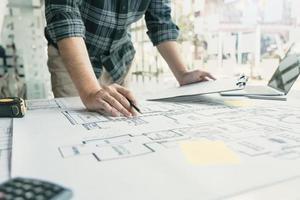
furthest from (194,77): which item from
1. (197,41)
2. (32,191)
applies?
(197,41)

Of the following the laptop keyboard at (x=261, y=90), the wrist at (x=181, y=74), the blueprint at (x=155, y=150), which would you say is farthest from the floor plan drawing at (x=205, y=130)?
the wrist at (x=181, y=74)

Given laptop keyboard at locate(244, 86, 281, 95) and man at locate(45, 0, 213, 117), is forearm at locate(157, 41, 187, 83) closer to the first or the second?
man at locate(45, 0, 213, 117)

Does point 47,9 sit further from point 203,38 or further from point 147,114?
point 203,38

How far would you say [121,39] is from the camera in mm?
1015

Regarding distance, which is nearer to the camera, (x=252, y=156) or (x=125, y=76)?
(x=252, y=156)

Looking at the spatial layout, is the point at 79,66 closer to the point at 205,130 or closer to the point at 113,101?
the point at 113,101

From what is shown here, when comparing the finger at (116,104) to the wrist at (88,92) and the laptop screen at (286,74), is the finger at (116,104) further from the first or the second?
the laptop screen at (286,74)

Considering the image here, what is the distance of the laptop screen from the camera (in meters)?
0.78

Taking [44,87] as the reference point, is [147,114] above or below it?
above

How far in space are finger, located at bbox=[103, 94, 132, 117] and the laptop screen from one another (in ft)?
1.47

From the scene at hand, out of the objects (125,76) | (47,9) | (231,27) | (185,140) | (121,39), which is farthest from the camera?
(231,27)

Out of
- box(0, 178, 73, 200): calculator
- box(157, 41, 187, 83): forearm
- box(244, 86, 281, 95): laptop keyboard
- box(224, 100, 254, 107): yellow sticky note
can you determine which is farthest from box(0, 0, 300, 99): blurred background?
box(0, 178, 73, 200): calculator

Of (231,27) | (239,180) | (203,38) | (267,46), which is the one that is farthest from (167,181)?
(203,38)

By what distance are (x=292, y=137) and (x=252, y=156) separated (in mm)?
100
